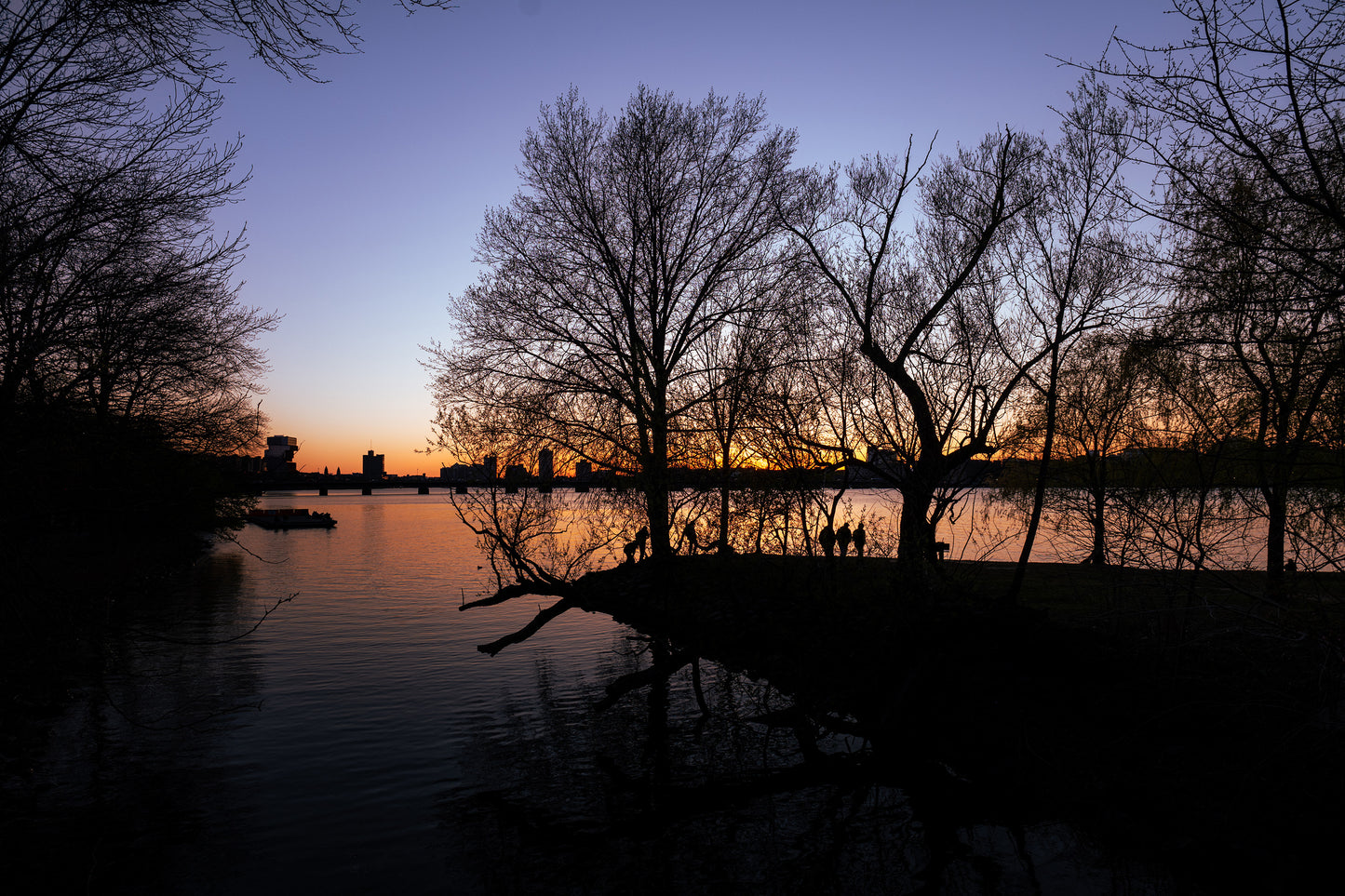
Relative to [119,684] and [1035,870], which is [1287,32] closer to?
[1035,870]

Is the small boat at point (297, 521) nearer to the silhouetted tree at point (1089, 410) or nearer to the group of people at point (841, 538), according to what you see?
the group of people at point (841, 538)

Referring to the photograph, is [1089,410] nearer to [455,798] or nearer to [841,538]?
[841,538]

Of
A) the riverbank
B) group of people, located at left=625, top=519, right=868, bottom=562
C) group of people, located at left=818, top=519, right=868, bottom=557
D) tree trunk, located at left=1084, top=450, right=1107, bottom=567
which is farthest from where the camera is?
group of people, located at left=818, top=519, right=868, bottom=557

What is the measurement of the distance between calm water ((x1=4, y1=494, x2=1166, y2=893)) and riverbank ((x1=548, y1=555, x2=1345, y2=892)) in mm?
958

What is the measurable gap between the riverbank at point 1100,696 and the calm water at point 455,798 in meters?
0.96

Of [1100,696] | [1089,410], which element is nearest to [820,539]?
[1100,696]

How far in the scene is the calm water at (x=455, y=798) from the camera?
33.1ft

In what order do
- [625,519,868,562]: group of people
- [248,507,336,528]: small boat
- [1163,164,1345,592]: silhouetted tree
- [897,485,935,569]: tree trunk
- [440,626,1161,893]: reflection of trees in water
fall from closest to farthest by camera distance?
[1163,164,1345,592]: silhouetted tree → [440,626,1161,893]: reflection of trees in water → [897,485,935,569]: tree trunk → [625,519,868,562]: group of people → [248,507,336,528]: small boat

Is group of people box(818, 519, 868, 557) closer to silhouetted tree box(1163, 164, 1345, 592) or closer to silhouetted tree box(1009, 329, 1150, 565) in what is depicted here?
silhouetted tree box(1009, 329, 1150, 565)

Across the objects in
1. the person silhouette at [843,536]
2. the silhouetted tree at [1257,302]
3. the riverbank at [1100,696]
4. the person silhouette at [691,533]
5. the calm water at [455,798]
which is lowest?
the calm water at [455,798]

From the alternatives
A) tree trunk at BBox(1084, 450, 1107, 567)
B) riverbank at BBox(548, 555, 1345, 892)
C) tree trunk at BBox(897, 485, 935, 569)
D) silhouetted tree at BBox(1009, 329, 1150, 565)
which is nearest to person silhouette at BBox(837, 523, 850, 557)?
riverbank at BBox(548, 555, 1345, 892)

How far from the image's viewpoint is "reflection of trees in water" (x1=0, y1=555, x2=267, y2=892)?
398 inches

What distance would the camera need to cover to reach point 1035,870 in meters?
10.0

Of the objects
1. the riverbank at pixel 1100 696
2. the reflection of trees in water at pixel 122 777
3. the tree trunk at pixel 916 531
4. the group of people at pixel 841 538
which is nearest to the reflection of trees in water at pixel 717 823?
the riverbank at pixel 1100 696
